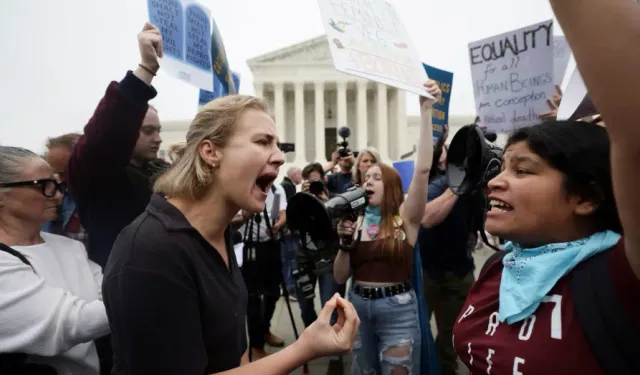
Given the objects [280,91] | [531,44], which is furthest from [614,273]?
[280,91]

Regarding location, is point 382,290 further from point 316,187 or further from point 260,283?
point 260,283

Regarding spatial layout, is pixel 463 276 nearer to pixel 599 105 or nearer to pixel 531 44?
pixel 531 44

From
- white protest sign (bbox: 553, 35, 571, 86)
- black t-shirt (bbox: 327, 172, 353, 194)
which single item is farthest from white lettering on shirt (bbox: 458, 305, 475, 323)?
black t-shirt (bbox: 327, 172, 353, 194)

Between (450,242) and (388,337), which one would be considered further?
(450,242)

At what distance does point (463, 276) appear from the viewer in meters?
3.38

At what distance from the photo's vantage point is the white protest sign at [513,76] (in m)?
3.17

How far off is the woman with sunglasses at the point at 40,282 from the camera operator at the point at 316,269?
3.20ft

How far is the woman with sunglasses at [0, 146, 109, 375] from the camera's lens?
1407mm

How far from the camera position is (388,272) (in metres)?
2.56

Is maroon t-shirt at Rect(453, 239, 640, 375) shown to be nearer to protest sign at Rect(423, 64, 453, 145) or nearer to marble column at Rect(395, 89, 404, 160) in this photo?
protest sign at Rect(423, 64, 453, 145)

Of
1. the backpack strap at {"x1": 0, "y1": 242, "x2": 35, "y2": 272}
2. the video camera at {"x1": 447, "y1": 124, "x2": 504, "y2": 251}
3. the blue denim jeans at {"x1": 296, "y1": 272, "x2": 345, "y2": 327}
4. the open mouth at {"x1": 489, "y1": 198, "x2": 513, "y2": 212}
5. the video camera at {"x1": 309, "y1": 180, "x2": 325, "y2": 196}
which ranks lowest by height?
the blue denim jeans at {"x1": 296, "y1": 272, "x2": 345, "y2": 327}

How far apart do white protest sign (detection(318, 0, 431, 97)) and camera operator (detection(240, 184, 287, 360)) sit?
5.97 feet

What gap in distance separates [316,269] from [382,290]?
2.44 feet

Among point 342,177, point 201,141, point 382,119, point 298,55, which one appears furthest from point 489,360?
point 298,55
